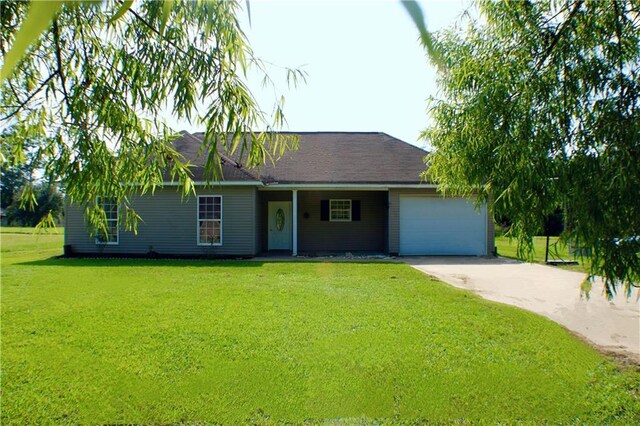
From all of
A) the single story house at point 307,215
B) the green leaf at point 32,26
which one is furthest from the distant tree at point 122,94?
the single story house at point 307,215

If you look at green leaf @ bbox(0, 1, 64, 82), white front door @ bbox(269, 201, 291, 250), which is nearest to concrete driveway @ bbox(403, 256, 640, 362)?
green leaf @ bbox(0, 1, 64, 82)

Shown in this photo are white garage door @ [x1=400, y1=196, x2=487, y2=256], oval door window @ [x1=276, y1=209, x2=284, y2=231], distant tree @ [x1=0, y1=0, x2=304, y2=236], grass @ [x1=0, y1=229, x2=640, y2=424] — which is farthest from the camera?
oval door window @ [x1=276, y1=209, x2=284, y2=231]

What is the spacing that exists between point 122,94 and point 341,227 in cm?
1371

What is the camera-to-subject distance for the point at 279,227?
53.3ft

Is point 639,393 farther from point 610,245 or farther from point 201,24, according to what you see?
point 201,24

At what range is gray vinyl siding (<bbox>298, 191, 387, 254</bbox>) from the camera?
52.8 ft

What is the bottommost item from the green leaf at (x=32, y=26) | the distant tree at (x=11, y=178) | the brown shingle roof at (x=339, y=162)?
the green leaf at (x=32, y=26)

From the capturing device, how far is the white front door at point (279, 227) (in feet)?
53.1

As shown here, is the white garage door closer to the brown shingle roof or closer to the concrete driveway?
the brown shingle roof

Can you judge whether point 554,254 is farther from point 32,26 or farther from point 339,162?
point 339,162

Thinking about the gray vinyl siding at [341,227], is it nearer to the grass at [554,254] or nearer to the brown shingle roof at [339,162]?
the brown shingle roof at [339,162]

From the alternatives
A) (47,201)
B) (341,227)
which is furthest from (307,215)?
(47,201)

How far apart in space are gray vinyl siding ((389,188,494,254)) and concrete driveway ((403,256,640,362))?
1114mm

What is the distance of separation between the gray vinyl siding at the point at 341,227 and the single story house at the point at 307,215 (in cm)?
4
